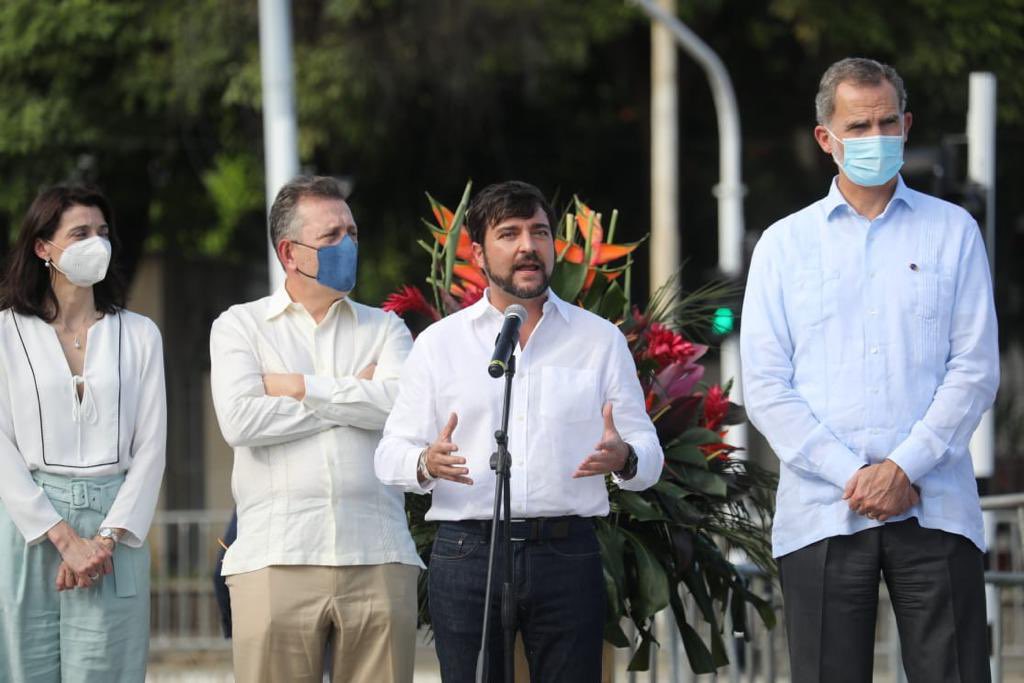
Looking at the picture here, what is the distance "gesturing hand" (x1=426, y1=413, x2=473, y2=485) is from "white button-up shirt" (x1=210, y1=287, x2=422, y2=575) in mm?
756

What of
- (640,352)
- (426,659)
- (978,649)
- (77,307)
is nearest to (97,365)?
(77,307)

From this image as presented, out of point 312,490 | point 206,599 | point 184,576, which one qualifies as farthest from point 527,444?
point 184,576

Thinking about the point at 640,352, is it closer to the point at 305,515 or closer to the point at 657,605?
A: the point at 657,605

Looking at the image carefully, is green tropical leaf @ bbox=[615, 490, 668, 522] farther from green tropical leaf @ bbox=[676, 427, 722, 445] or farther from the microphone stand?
the microphone stand

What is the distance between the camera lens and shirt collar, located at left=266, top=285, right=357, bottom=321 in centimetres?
554

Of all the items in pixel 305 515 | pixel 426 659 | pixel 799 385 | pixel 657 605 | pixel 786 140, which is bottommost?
pixel 426 659

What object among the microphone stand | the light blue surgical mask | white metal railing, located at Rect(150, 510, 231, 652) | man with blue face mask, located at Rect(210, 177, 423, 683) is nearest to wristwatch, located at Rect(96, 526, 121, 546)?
man with blue face mask, located at Rect(210, 177, 423, 683)

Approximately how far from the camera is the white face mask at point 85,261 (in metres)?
5.50

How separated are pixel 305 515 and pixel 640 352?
63.7 inches

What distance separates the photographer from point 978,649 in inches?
190

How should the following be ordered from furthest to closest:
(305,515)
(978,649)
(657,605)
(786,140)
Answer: (786,140) < (657,605) < (305,515) < (978,649)

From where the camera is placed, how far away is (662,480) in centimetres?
623

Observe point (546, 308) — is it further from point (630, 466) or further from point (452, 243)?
point (452, 243)

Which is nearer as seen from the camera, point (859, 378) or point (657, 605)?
point (859, 378)
